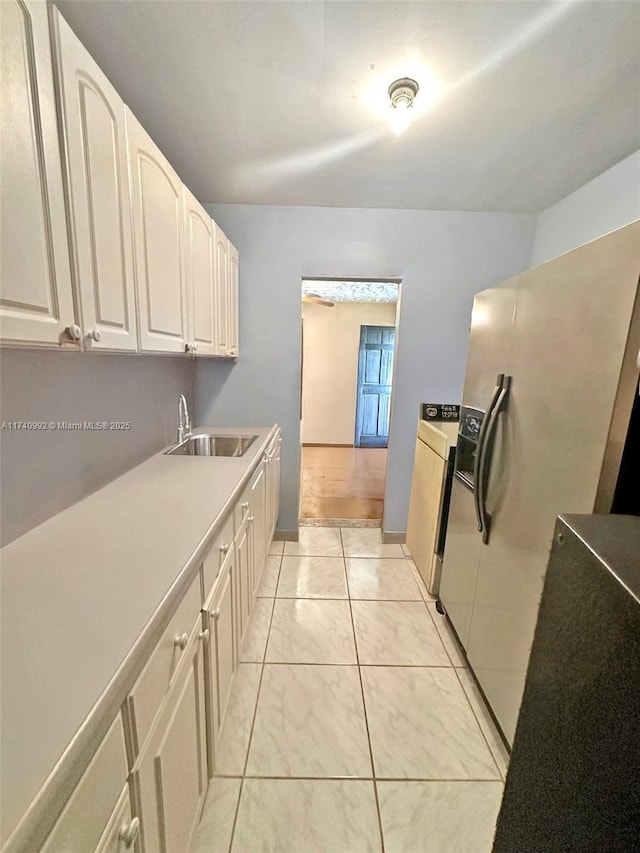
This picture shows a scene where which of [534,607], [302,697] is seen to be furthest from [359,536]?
[534,607]

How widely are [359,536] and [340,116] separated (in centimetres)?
271

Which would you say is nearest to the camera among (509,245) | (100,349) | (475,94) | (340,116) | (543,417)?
(100,349)

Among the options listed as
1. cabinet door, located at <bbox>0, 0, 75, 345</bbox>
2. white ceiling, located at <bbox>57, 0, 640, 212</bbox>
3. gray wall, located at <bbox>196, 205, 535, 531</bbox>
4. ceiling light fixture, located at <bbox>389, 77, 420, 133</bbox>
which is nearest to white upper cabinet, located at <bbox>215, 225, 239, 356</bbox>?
gray wall, located at <bbox>196, 205, 535, 531</bbox>

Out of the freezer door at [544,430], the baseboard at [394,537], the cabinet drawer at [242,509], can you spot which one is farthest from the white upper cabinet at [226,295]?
the baseboard at [394,537]

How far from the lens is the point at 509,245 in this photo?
2369 millimetres

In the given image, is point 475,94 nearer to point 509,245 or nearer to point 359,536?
point 509,245

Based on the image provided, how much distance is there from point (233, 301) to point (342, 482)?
2.54 m

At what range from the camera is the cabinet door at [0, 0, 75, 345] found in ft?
2.17

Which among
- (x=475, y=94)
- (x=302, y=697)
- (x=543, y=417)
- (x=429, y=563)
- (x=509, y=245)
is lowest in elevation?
(x=302, y=697)

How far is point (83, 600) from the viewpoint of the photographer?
0.72 meters

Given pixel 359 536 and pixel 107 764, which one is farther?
pixel 359 536

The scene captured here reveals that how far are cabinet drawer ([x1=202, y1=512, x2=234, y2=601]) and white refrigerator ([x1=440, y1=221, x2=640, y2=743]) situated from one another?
3.52 feet

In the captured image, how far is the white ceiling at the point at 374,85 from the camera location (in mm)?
1038

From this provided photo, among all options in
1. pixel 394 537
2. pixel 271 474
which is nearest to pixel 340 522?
pixel 394 537
